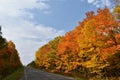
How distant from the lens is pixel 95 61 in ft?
145

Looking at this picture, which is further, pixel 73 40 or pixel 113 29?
pixel 73 40

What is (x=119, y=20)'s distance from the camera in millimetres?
41438

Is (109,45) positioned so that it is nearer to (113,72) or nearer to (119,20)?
(119,20)

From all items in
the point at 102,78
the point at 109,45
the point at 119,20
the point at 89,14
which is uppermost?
the point at 89,14

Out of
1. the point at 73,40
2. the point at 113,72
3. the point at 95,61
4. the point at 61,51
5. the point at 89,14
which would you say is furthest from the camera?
the point at 61,51

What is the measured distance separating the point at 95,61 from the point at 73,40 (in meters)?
17.9

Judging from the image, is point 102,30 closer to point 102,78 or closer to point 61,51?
point 102,78

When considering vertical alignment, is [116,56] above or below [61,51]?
below

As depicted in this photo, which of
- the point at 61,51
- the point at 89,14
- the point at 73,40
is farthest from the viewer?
the point at 61,51

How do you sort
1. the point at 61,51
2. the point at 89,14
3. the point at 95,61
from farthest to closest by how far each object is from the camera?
the point at 61,51 < the point at 89,14 < the point at 95,61

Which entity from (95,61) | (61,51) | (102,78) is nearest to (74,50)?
(61,51)

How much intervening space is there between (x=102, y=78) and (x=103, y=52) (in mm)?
9235

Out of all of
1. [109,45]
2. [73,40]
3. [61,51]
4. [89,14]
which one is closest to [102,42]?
[109,45]

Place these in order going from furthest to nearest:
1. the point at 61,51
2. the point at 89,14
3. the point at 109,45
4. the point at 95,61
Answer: the point at 61,51, the point at 89,14, the point at 95,61, the point at 109,45
